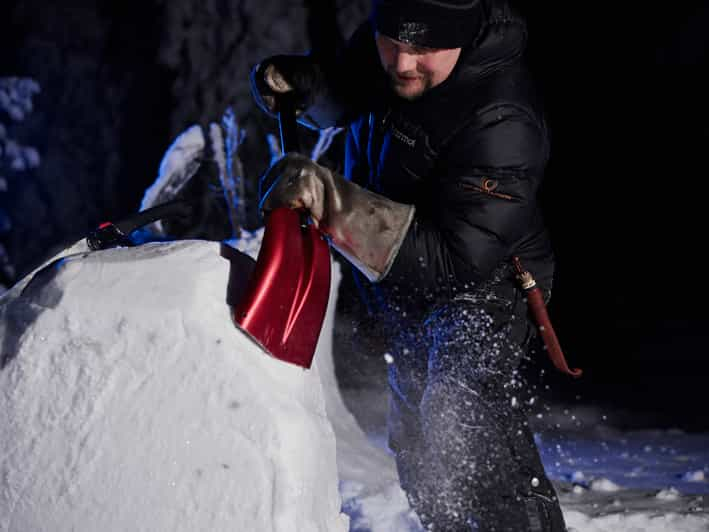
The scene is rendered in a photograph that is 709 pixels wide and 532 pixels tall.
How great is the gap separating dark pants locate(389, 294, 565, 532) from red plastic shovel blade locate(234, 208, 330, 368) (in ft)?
2.10

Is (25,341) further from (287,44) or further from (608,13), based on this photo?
(608,13)

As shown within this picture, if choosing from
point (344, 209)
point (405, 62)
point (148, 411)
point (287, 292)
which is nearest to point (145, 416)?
point (148, 411)

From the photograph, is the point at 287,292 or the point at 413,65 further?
the point at 413,65

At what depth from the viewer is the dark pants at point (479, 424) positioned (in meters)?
1.89

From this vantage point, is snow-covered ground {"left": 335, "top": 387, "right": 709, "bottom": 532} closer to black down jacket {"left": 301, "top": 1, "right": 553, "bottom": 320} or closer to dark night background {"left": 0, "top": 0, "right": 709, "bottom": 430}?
dark night background {"left": 0, "top": 0, "right": 709, "bottom": 430}

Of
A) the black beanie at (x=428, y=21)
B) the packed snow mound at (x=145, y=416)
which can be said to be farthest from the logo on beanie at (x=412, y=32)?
the packed snow mound at (x=145, y=416)

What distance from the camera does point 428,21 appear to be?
5.64ft

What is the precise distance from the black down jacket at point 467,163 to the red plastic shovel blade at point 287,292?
0.28 meters

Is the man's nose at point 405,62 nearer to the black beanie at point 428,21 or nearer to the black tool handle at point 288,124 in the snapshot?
the black beanie at point 428,21

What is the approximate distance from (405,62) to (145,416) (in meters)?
1.08

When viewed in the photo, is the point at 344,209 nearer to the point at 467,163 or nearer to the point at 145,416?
the point at 467,163

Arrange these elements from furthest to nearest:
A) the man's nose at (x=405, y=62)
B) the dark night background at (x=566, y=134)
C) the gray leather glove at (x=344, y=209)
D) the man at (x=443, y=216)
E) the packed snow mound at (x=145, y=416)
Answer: the dark night background at (x=566, y=134) → the man's nose at (x=405, y=62) → the man at (x=443, y=216) → the gray leather glove at (x=344, y=209) → the packed snow mound at (x=145, y=416)

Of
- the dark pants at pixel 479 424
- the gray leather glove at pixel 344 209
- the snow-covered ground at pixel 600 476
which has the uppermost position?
the gray leather glove at pixel 344 209

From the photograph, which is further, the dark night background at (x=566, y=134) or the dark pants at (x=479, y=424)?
the dark night background at (x=566, y=134)
